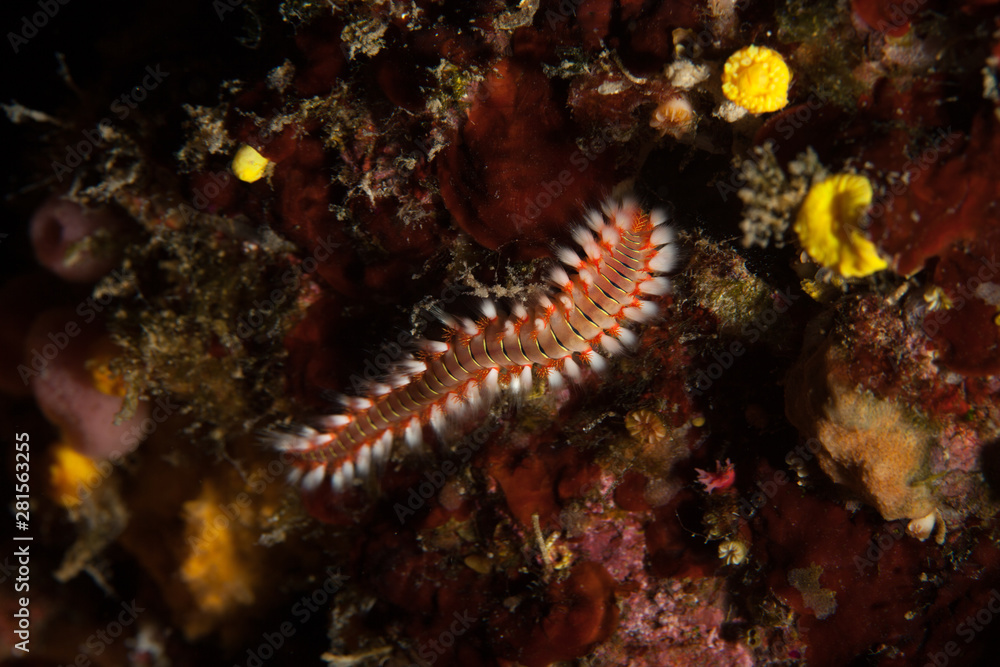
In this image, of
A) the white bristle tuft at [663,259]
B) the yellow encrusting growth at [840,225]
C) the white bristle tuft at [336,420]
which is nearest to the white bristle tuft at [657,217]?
the white bristle tuft at [663,259]

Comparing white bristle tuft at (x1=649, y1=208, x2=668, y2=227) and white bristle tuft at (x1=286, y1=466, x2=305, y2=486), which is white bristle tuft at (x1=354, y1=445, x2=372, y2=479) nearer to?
white bristle tuft at (x1=286, y1=466, x2=305, y2=486)

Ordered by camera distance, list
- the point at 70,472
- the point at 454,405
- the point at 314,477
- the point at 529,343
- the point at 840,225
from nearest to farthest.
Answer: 1. the point at 840,225
2. the point at 529,343
3. the point at 454,405
4. the point at 314,477
5. the point at 70,472

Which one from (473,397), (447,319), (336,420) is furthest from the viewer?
(336,420)

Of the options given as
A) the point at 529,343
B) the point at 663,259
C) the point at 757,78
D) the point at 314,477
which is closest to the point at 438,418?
the point at 529,343

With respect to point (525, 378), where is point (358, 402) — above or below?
above

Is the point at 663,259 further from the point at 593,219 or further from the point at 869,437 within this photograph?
the point at 869,437

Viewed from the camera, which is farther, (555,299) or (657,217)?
(555,299)
